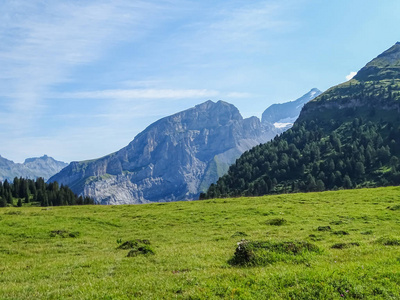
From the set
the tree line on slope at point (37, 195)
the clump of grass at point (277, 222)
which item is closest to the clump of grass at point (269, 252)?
the clump of grass at point (277, 222)

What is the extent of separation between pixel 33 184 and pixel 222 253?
559 ft

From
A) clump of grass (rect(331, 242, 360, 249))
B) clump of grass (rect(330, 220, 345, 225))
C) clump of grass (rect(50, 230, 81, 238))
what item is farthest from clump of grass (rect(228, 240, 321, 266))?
clump of grass (rect(50, 230, 81, 238))

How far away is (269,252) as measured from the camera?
17.0 m

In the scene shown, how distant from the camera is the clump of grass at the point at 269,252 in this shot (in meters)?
16.5

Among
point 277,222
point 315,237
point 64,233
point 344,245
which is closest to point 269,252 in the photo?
point 344,245

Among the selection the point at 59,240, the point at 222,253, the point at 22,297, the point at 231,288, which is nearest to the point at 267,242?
the point at 222,253

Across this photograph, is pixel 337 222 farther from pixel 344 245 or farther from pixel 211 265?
pixel 211 265

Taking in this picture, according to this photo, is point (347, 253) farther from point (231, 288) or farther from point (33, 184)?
point (33, 184)

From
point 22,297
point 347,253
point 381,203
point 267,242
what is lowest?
point 381,203

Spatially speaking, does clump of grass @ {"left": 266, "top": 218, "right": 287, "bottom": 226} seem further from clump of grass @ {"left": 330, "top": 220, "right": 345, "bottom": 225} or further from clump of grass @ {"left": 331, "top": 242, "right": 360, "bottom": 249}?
clump of grass @ {"left": 331, "top": 242, "right": 360, "bottom": 249}

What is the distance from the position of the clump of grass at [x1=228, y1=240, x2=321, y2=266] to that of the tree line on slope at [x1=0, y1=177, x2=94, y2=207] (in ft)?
→ 438

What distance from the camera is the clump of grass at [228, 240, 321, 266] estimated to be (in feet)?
54.1

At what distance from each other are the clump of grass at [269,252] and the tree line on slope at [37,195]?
438 feet

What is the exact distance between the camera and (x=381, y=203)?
4934cm
